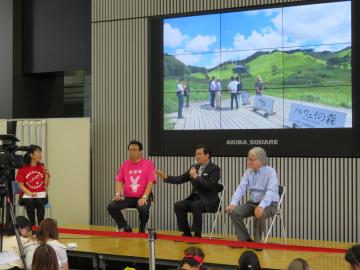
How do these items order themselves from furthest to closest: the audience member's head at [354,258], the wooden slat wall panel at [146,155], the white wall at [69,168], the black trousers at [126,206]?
1. the white wall at [69,168]
2. the wooden slat wall panel at [146,155]
3. the black trousers at [126,206]
4. the audience member's head at [354,258]

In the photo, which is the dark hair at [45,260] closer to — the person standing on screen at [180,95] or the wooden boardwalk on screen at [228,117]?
the wooden boardwalk on screen at [228,117]

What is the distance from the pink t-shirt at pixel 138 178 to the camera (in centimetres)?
782

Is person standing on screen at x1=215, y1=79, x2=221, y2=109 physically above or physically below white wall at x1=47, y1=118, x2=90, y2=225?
above

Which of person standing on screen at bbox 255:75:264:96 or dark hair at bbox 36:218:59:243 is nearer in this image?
dark hair at bbox 36:218:59:243

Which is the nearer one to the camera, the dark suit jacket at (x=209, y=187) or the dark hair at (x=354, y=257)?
the dark hair at (x=354, y=257)

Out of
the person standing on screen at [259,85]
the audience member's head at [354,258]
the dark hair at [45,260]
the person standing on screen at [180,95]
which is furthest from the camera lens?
the person standing on screen at [180,95]

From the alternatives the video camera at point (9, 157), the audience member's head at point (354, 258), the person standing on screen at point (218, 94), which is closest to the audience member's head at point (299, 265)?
the audience member's head at point (354, 258)

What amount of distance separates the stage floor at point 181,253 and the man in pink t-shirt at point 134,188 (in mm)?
286

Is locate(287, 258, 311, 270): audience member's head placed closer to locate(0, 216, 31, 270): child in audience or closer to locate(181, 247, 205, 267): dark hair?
locate(181, 247, 205, 267): dark hair

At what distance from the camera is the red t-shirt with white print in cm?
844

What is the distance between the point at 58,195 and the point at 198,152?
340 cm

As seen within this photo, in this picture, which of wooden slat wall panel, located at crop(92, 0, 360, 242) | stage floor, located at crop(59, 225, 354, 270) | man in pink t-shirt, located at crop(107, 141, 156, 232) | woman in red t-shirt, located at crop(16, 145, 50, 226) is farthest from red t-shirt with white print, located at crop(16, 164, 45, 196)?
wooden slat wall panel, located at crop(92, 0, 360, 242)

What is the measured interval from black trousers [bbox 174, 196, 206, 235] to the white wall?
266 centimetres

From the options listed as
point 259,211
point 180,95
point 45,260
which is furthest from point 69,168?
point 45,260
